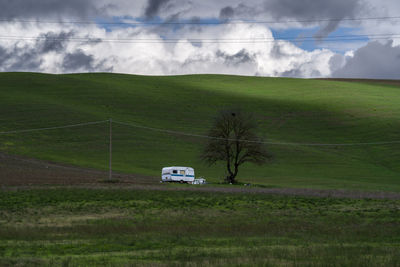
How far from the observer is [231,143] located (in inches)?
3349

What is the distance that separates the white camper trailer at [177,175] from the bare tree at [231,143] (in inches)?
154

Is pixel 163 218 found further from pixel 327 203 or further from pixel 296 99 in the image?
pixel 296 99

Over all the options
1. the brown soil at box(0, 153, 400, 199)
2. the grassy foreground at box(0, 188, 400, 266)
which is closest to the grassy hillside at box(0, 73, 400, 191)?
the brown soil at box(0, 153, 400, 199)

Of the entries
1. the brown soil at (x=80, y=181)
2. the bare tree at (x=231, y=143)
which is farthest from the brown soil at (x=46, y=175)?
the bare tree at (x=231, y=143)

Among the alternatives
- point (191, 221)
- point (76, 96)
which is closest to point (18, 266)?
point (191, 221)

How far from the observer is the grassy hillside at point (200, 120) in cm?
9162

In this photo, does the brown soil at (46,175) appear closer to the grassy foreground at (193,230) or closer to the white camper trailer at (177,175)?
the white camper trailer at (177,175)

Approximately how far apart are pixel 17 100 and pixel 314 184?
245ft

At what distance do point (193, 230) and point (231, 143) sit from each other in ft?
188

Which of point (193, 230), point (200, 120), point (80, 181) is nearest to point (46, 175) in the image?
point (80, 181)

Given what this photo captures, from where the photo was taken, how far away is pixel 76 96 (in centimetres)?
13400

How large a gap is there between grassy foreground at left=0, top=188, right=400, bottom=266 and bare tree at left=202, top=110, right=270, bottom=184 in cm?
3094

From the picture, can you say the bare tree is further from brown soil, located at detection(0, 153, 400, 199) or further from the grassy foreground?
the grassy foreground

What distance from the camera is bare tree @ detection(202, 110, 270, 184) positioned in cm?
8262
